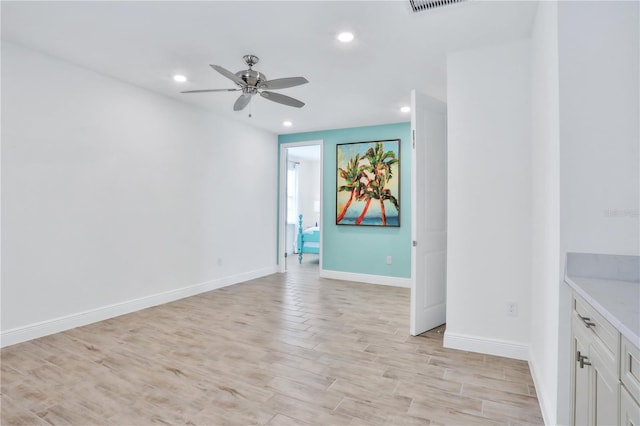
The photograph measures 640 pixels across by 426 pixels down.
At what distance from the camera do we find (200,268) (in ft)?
16.1

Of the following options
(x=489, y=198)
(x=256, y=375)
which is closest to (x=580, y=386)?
(x=489, y=198)

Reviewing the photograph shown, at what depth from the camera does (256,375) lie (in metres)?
2.48

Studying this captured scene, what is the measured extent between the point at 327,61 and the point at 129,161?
2.51m

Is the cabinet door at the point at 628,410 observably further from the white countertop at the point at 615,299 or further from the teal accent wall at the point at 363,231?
the teal accent wall at the point at 363,231

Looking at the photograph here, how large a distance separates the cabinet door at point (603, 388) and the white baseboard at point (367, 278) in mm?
4103

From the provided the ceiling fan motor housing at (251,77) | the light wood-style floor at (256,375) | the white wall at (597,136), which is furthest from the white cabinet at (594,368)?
the ceiling fan motor housing at (251,77)

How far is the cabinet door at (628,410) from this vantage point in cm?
96

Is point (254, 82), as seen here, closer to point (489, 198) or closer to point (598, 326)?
point (489, 198)

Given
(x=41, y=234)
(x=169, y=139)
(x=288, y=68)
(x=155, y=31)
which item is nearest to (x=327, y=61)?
(x=288, y=68)

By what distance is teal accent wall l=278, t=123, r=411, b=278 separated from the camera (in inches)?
216

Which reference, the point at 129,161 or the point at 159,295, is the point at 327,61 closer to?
the point at 129,161

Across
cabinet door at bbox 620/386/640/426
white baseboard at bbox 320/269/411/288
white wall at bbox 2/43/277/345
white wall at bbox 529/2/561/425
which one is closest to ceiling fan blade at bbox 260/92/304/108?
white wall at bbox 2/43/277/345

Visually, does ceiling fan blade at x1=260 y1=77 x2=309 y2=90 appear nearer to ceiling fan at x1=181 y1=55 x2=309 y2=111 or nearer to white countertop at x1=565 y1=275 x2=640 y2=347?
ceiling fan at x1=181 y1=55 x2=309 y2=111

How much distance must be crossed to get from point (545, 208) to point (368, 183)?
3.74 meters
